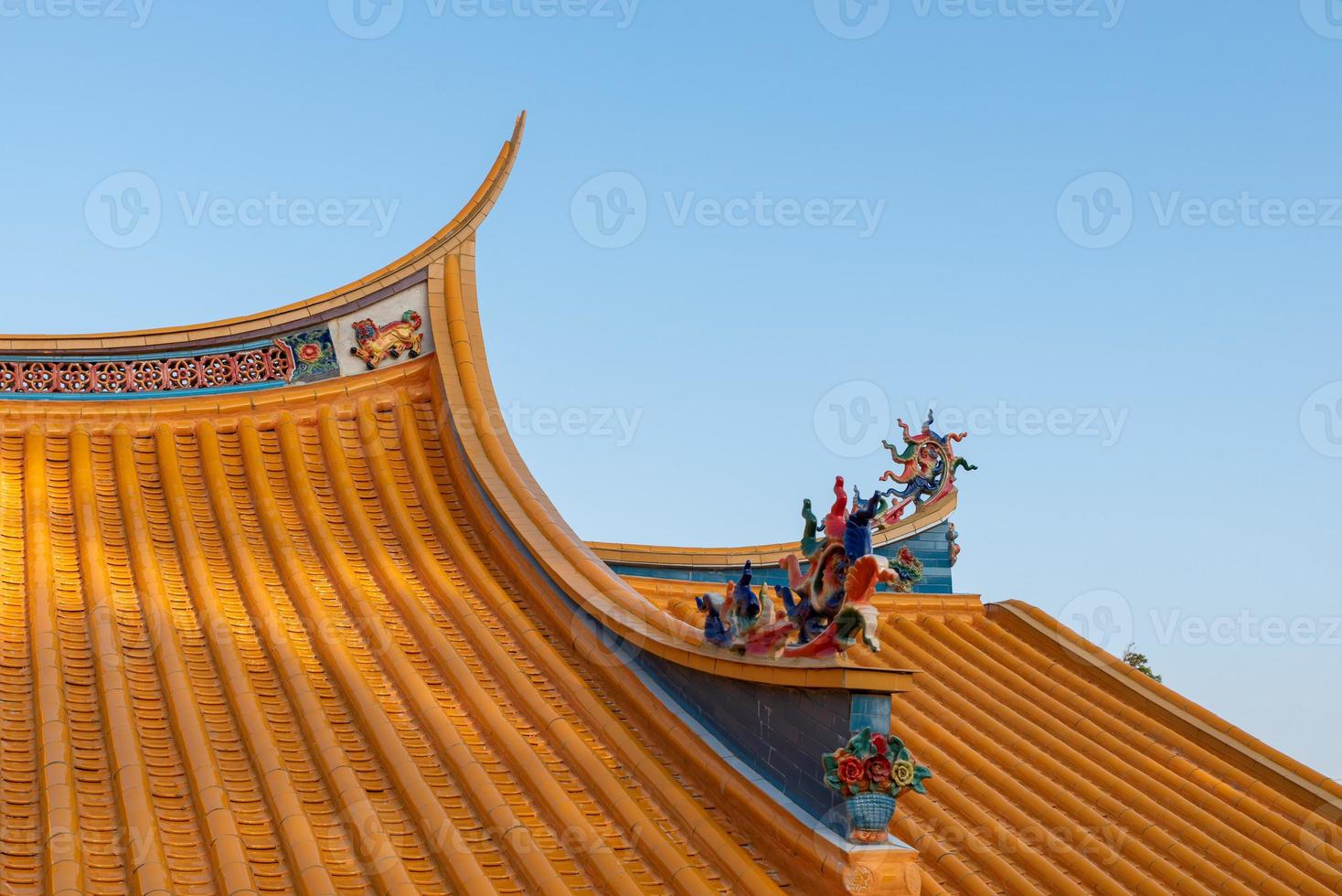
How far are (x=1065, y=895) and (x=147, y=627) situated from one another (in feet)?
13.9

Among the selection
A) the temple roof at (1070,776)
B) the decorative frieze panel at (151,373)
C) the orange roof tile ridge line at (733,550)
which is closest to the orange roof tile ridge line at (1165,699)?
the temple roof at (1070,776)

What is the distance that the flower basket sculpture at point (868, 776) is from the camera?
5.37 metres

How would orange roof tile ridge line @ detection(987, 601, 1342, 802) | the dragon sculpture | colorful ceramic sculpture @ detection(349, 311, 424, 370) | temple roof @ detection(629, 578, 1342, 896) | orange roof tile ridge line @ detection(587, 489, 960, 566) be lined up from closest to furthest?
the dragon sculpture < temple roof @ detection(629, 578, 1342, 896) < colorful ceramic sculpture @ detection(349, 311, 424, 370) < orange roof tile ridge line @ detection(987, 601, 1342, 802) < orange roof tile ridge line @ detection(587, 489, 960, 566)

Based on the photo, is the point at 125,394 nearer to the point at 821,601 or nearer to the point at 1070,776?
the point at 821,601

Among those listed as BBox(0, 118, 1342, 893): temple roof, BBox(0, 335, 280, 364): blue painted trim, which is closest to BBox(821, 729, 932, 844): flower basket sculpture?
BBox(0, 118, 1342, 893): temple roof

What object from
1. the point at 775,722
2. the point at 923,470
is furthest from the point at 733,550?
the point at 775,722

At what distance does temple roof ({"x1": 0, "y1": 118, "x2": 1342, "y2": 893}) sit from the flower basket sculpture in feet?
0.49

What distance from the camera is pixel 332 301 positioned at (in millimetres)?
8516

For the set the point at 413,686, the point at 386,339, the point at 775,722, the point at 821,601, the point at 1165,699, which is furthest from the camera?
the point at 1165,699

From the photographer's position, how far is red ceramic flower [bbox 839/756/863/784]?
536 centimetres

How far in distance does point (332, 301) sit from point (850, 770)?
4.51 metres

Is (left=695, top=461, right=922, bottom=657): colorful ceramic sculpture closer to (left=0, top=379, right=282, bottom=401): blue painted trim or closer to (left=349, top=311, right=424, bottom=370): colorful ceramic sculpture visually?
(left=349, top=311, right=424, bottom=370): colorful ceramic sculpture

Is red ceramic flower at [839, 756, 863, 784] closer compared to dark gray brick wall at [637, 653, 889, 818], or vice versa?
red ceramic flower at [839, 756, 863, 784]

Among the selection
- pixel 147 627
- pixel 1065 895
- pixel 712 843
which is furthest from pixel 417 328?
pixel 1065 895
